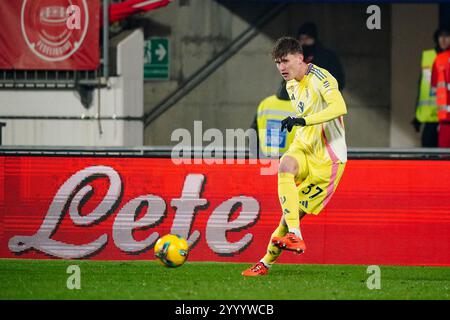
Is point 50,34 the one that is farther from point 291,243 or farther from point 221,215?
point 291,243

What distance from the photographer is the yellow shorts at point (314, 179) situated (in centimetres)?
1150

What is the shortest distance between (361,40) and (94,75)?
3.89 metres

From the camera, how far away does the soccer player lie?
37.1ft

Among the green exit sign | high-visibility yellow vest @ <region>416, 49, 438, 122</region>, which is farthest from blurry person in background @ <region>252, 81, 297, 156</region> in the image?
the green exit sign

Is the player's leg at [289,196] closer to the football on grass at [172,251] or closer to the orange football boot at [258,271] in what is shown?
the orange football boot at [258,271]

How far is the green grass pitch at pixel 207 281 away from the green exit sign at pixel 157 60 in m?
5.43

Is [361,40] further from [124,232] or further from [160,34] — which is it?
[124,232]

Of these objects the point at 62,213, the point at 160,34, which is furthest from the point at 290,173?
the point at 160,34

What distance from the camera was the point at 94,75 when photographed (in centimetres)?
1666

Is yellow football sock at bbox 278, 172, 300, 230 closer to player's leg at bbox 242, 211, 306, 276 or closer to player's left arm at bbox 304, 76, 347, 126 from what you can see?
player's leg at bbox 242, 211, 306, 276

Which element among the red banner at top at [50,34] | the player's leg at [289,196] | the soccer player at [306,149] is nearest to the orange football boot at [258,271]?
the soccer player at [306,149]

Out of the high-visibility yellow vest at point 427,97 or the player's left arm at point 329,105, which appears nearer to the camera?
the player's left arm at point 329,105

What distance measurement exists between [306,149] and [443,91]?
5224 mm

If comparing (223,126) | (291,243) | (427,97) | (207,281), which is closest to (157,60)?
(223,126)
